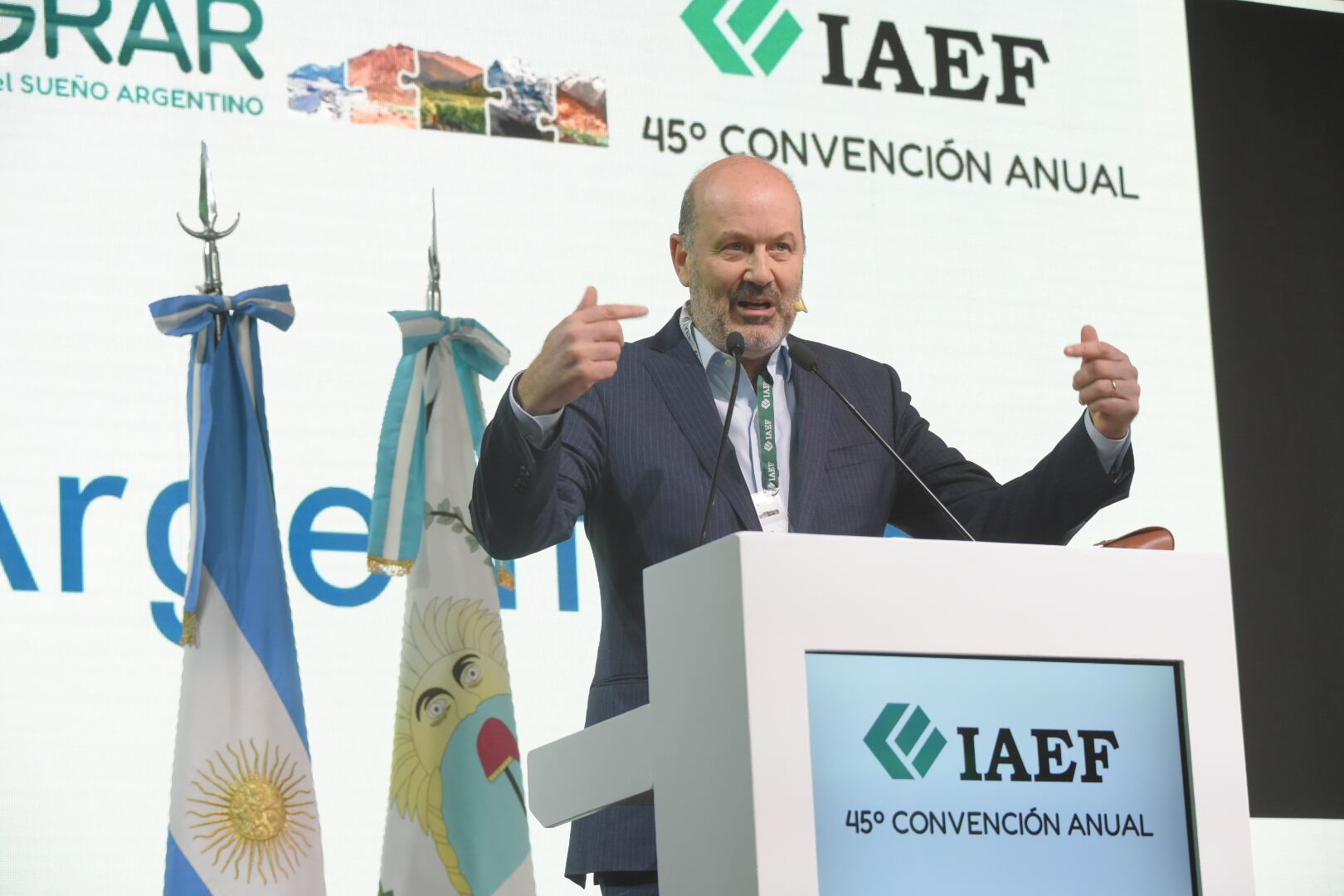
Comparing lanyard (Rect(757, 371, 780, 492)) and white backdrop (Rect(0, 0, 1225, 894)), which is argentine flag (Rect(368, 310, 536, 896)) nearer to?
white backdrop (Rect(0, 0, 1225, 894))

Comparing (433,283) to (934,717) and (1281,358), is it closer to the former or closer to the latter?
(934,717)

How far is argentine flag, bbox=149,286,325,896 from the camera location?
10.3ft

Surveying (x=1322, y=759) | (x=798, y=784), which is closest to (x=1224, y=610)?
(x=798, y=784)

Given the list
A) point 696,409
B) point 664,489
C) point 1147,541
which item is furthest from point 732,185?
point 1147,541

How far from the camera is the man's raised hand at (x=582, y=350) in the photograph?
1.92m

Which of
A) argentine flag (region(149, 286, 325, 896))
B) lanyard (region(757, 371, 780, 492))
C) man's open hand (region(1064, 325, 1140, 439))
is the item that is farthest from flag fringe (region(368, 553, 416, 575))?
man's open hand (region(1064, 325, 1140, 439))

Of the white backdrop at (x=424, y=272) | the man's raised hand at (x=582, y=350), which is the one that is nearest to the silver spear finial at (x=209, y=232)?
the white backdrop at (x=424, y=272)

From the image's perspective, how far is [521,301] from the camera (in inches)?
153

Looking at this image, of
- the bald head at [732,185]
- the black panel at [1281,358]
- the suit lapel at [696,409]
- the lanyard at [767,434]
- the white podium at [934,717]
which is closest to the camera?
the white podium at [934,717]

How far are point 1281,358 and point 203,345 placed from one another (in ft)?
9.46

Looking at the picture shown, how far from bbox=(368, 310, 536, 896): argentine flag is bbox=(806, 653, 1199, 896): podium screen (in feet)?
6.10

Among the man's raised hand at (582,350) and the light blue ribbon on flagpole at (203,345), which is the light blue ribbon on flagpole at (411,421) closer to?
the light blue ribbon on flagpole at (203,345)

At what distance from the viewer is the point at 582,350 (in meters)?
1.92

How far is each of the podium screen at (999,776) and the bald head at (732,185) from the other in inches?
40.5
